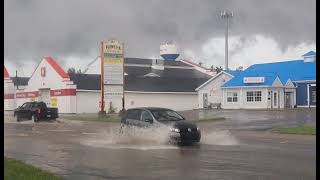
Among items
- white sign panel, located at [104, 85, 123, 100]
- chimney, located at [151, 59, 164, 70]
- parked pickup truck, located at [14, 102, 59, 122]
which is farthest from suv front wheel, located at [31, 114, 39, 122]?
chimney, located at [151, 59, 164, 70]

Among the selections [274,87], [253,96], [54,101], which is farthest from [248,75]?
[54,101]

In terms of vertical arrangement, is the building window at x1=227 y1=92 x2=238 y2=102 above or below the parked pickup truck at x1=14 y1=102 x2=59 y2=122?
above

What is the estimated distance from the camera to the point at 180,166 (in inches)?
508

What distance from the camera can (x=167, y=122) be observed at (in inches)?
755

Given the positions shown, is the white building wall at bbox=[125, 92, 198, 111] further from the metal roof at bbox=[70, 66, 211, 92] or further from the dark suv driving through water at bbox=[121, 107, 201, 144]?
the dark suv driving through water at bbox=[121, 107, 201, 144]

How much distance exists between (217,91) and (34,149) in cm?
4401

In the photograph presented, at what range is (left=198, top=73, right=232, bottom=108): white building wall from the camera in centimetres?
6043

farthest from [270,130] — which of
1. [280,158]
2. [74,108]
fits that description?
[74,108]

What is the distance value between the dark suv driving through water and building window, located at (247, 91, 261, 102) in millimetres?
35138

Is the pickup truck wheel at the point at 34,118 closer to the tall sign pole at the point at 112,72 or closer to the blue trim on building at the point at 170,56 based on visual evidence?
the tall sign pole at the point at 112,72

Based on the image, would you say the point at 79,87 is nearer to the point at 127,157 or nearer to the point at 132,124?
the point at 132,124

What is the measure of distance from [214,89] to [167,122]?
138 ft

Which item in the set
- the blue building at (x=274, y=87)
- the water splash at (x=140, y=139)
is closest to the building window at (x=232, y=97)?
the blue building at (x=274, y=87)

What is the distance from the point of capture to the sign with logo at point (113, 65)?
1791 inches
